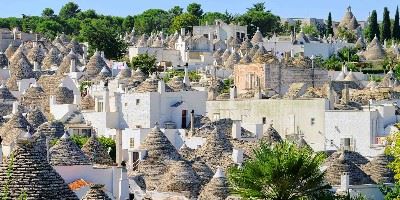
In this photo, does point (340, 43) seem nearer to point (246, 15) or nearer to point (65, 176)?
point (246, 15)

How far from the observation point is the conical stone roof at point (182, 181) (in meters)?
Answer: 36.4

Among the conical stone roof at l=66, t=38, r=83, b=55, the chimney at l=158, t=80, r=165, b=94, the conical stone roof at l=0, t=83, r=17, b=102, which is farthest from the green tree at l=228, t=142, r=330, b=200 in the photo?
the conical stone roof at l=66, t=38, r=83, b=55

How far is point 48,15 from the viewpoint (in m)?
138

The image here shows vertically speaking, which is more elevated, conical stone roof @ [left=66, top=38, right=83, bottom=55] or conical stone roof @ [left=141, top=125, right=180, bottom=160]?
conical stone roof @ [left=66, top=38, right=83, bottom=55]

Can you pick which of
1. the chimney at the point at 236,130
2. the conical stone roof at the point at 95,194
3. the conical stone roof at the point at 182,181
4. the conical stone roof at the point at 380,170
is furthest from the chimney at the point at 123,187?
the chimney at the point at 236,130

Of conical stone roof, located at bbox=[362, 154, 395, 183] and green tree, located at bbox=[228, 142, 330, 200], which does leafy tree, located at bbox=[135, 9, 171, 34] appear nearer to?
conical stone roof, located at bbox=[362, 154, 395, 183]

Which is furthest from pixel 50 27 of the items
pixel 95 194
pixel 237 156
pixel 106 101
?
pixel 95 194

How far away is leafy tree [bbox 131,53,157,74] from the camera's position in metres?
74.9

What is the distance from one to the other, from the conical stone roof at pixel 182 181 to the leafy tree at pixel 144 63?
37255mm

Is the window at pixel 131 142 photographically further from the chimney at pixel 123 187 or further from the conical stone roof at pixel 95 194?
the conical stone roof at pixel 95 194

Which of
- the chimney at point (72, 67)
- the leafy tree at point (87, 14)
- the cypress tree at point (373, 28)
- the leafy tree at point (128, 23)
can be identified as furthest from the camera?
the leafy tree at point (87, 14)

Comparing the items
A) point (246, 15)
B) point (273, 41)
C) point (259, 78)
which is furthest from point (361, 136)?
point (246, 15)

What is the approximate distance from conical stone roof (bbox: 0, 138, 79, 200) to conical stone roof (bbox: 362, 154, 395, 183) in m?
20.9

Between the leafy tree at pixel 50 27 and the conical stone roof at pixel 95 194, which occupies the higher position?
the leafy tree at pixel 50 27
